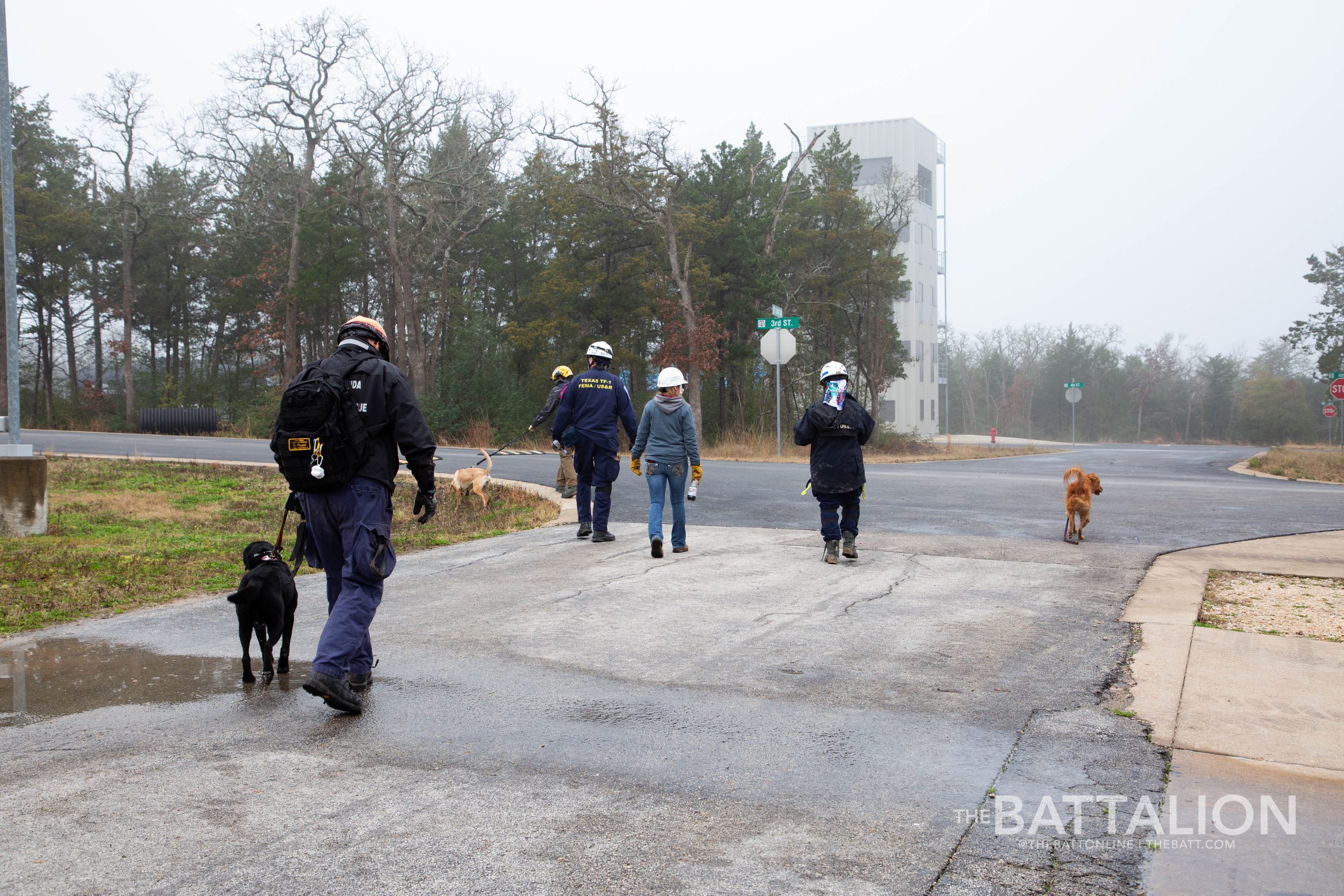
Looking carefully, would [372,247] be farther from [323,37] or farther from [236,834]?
[236,834]

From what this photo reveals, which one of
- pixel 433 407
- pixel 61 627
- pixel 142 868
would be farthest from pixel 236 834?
pixel 433 407

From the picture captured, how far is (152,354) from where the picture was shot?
4984cm

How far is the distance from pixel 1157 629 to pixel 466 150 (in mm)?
37669

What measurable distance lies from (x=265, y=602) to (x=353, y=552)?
26.9 inches

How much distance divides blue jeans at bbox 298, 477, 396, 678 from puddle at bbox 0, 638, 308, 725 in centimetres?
70

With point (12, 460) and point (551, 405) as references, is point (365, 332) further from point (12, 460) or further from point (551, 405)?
point (12, 460)

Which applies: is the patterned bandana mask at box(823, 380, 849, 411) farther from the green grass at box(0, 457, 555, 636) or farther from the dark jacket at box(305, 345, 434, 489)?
the dark jacket at box(305, 345, 434, 489)

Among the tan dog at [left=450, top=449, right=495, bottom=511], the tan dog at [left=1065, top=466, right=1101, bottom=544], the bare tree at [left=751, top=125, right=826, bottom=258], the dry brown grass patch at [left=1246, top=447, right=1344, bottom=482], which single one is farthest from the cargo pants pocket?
the bare tree at [left=751, top=125, right=826, bottom=258]

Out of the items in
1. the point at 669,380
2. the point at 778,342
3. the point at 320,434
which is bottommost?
the point at 320,434

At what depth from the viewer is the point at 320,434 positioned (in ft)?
15.7

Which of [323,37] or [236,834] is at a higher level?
[323,37]

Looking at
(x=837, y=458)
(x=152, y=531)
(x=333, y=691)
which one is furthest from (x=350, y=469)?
(x=152, y=531)

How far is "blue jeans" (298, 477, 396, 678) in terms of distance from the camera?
4.78 metres

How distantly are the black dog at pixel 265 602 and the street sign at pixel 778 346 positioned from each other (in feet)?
73.9
